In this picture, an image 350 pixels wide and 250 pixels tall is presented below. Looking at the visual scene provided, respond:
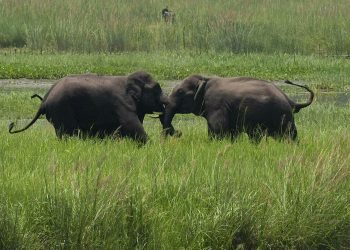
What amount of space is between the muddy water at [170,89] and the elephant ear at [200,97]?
4.46 metres

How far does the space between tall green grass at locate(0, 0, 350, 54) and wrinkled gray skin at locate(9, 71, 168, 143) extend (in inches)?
431

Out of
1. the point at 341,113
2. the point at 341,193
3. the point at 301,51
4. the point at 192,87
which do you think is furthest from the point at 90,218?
the point at 301,51

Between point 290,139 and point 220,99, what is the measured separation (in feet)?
2.90

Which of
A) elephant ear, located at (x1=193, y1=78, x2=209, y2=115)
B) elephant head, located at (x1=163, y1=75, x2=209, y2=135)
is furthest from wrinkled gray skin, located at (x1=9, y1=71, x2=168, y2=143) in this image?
elephant ear, located at (x1=193, y1=78, x2=209, y2=115)

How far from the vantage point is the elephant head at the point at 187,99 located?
30.5 ft

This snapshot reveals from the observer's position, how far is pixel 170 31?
2052cm

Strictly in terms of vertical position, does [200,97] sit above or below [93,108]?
below

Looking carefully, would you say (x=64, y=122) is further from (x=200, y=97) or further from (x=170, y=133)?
(x=200, y=97)

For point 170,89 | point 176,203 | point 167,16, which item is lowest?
point 167,16

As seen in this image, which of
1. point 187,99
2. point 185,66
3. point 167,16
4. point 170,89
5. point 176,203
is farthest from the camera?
point 167,16

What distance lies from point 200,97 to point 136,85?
67 cm

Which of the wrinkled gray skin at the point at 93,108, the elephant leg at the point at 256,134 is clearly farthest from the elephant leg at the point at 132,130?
the elephant leg at the point at 256,134

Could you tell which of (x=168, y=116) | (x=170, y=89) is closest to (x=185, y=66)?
(x=170, y=89)

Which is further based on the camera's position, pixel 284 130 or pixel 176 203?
pixel 284 130
